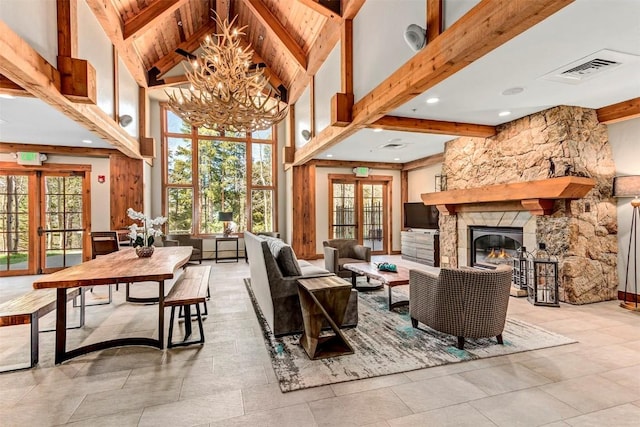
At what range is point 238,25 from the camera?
7.99 m

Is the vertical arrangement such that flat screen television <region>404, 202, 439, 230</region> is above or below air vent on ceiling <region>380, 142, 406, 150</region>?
below

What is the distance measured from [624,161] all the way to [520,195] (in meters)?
1.45

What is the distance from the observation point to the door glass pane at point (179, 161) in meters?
8.16

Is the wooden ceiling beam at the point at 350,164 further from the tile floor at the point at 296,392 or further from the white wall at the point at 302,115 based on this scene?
the tile floor at the point at 296,392

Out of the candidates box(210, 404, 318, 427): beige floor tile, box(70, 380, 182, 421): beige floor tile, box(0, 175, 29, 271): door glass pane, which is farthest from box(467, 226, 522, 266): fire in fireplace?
box(0, 175, 29, 271): door glass pane

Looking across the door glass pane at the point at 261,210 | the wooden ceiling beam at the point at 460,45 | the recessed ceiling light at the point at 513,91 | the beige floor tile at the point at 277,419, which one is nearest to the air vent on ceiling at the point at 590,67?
the recessed ceiling light at the point at 513,91

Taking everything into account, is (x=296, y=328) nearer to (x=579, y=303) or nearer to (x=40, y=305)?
(x=40, y=305)

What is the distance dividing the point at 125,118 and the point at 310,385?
549 centimetres

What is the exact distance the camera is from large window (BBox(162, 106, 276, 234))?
816cm

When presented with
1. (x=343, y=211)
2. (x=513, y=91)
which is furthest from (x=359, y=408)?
(x=343, y=211)

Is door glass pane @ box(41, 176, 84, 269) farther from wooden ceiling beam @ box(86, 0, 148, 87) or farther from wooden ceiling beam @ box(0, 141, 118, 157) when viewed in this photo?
wooden ceiling beam @ box(86, 0, 148, 87)

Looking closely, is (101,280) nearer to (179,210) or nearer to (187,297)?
(187,297)

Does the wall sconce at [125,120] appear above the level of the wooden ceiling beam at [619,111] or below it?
above

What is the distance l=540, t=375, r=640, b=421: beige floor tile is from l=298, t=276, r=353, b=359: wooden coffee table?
1.51 meters
